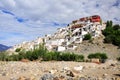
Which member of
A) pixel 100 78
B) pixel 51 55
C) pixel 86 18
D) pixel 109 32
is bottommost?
pixel 100 78

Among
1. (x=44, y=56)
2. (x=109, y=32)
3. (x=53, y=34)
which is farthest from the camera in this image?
(x=53, y=34)

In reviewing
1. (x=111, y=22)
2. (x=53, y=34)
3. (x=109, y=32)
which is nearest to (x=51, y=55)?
(x=109, y=32)

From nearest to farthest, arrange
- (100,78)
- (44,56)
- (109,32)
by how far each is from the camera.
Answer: (100,78), (44,56), (109,32)

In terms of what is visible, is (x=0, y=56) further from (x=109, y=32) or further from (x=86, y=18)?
(x=86, y=18)

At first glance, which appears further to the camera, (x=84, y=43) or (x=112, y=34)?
(x=112, y=34)

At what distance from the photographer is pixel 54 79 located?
1480cm

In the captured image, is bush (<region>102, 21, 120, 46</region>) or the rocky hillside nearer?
the rocky hillside

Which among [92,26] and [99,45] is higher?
[92,26]

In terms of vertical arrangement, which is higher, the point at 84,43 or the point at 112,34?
the point at 112,34

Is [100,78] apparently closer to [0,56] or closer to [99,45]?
[0,56]

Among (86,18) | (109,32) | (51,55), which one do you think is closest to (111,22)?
(109,32)

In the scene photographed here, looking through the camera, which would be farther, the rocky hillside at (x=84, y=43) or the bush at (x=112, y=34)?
the bush at (x=112, y=34)

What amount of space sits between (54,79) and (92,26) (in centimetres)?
7359

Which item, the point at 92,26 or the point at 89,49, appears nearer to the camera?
the point at 89,49
